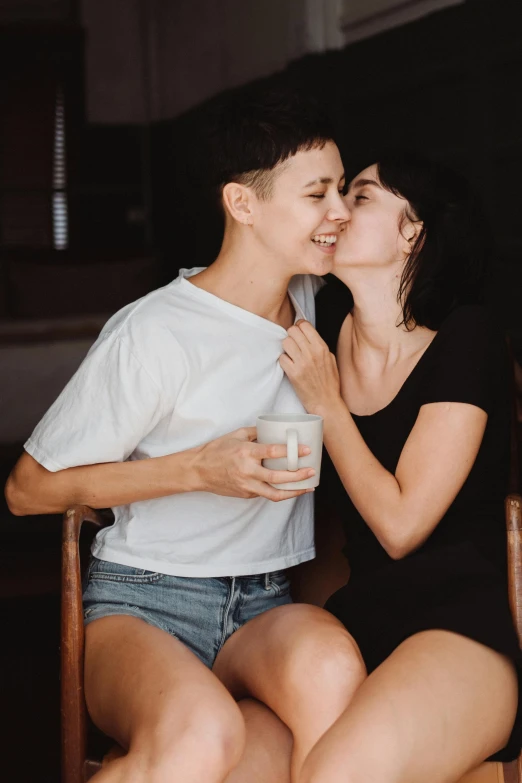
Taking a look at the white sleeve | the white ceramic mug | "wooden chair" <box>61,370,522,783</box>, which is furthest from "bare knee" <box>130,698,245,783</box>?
the white sleeve

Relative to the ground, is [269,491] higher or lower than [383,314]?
lower

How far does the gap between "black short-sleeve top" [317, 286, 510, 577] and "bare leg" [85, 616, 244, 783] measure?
388 mm

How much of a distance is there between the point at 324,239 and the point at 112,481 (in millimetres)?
540

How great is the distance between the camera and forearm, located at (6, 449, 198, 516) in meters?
1.51

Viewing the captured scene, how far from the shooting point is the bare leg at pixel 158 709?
1.25 meters

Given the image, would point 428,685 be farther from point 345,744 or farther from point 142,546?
point 142,546

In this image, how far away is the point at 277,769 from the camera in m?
1.41

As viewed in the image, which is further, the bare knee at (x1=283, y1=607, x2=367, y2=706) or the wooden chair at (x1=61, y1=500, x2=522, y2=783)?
the wooden chair at (x1=61, y1=500, x2=522, y2=783)

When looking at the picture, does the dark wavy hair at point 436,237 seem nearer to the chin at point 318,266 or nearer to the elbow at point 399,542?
the chin at point 318,266

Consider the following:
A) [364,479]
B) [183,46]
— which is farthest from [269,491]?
[183,46]

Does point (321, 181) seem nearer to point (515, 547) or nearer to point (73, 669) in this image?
point (515, 547)

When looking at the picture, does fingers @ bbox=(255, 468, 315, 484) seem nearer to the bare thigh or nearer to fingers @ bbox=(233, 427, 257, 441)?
fingers @ bbox=(233, 427, 257, 441)

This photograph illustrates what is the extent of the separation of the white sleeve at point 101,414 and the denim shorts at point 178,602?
0.20 m

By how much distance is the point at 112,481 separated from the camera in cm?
153
